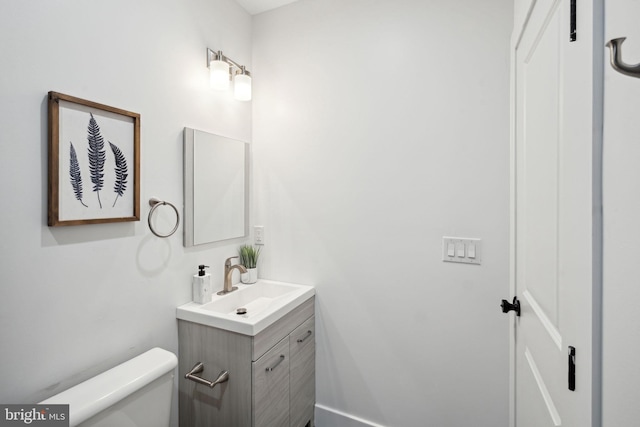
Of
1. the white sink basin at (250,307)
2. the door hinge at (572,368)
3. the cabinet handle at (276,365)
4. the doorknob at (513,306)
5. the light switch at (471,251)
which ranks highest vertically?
the light switch at (471,251)

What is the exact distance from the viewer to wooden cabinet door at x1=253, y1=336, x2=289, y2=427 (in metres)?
1.29

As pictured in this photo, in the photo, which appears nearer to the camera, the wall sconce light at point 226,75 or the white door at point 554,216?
the white door at point 554,216

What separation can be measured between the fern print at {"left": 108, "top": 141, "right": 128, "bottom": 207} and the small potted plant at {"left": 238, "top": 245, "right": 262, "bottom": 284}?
807 millimetres

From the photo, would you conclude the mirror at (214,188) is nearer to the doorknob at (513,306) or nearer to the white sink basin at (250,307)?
the white sink basin at (250,307)

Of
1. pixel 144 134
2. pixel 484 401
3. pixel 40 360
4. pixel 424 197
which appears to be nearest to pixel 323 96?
pixel 424 197

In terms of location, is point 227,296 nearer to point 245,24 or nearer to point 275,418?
point 275,418

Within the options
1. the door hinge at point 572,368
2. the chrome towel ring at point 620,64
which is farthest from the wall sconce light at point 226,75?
the door hinge at point 572,368

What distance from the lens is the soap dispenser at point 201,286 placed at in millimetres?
1497

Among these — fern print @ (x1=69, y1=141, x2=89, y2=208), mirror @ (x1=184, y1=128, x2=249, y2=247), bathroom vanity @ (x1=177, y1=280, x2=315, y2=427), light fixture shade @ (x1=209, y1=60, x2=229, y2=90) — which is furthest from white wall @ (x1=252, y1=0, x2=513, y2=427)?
fern print @ (x1=69, y1=141, x2=89, y2=208)

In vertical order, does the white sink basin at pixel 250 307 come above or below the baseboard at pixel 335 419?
above

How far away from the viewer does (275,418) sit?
142cm
